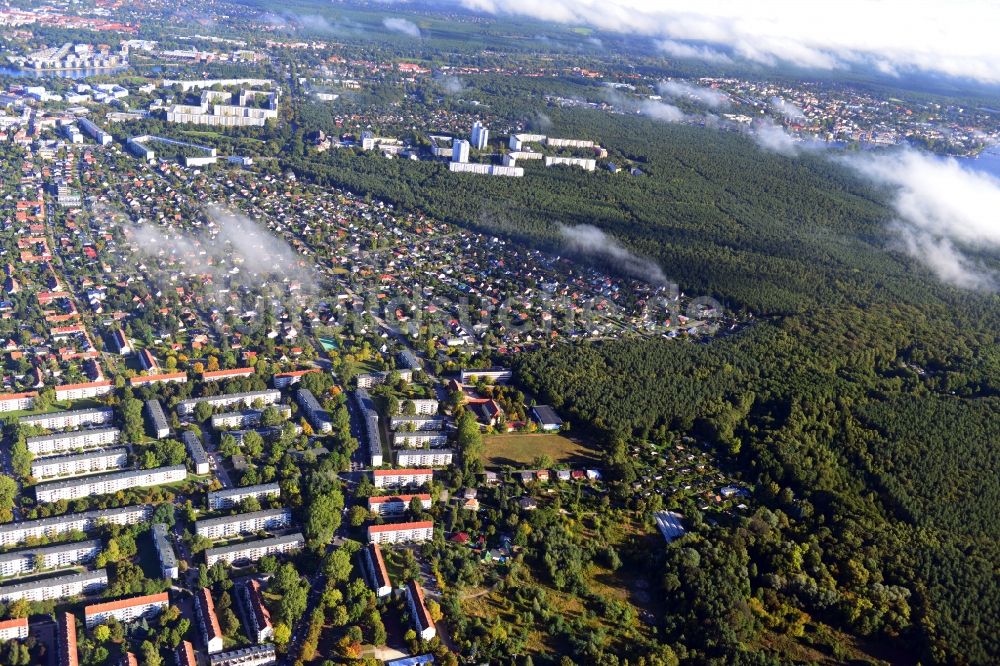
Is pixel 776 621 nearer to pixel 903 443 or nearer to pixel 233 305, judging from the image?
pixel 903 443

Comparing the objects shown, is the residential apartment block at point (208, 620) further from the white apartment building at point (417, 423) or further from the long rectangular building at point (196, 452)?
the white apartment building at point (417, 423)

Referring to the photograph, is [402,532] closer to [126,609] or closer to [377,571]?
[377,571]

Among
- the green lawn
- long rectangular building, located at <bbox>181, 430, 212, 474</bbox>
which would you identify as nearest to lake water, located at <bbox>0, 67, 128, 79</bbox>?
long rectangular building, located at <bbox>181, 430, 212, 474</bbox>

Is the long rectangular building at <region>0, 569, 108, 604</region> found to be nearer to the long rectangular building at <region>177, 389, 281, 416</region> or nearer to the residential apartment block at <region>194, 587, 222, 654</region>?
the residential apartment block at <region>194, 587, 222, 654</region>

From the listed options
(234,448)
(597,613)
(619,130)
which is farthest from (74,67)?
(597,613)

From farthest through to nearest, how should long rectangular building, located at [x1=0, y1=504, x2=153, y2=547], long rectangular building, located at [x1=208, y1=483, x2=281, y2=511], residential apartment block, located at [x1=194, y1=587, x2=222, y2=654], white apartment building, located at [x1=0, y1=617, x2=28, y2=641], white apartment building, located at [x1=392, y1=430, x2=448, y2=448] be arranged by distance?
white apartment building, located at [x1=392, y1=430, x2=448, y2=448], long rectangular building, located at [x1=208, y1=483, x2=281, y2=511], long rectangular building, located at [x1=0, y1=504, x2=153, y2=547], residential apartment block, located at [x1=194, y1=587, x2=222, y2=654], white apartment building, located at [x1=0, y1=617, x2=28, y2=641]

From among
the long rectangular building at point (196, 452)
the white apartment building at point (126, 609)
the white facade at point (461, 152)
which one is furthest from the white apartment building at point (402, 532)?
the white facade at point (461, 152)
